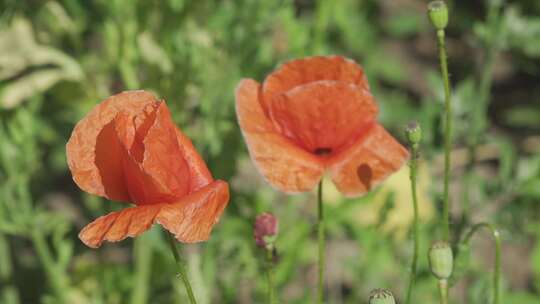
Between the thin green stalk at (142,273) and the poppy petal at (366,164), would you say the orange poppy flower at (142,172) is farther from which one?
the thin green stalk at (142,273)

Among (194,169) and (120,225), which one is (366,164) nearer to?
(194,169)

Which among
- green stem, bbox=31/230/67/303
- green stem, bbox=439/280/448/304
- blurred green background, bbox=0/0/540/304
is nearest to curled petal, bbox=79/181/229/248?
green stem, bbox=439/280/448/304

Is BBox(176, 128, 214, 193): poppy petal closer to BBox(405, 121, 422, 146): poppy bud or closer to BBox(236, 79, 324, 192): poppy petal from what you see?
BBox(236, 79, 324, 192): poppy petal

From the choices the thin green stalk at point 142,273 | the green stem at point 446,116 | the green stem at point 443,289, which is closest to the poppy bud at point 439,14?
the green stem at point 446,116

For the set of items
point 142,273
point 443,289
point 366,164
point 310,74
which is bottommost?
point 142,273

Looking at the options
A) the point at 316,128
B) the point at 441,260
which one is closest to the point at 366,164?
the point at 316,128

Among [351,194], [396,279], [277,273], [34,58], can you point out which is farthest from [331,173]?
[396,279]

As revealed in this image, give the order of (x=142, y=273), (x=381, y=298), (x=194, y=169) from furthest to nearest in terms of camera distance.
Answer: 1. (x=142, y=273)
2. (x=194, y=169)
3. (x=381, y=298)
